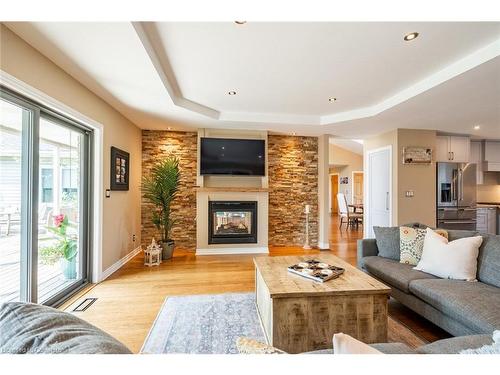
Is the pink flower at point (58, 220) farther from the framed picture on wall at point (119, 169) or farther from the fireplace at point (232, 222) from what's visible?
the fireplace at point (232, 222)

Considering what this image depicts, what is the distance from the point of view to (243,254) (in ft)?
14.9

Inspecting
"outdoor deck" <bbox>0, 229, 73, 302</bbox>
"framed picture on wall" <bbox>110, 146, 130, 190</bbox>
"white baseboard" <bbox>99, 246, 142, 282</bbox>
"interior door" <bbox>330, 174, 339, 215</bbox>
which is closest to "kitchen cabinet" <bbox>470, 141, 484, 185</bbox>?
"interior door" <bbox>330, 174, 339, 215</bbox>

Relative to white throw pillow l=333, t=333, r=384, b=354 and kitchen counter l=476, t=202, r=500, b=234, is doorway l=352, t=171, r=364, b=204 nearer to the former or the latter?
kitchen counter l=476, t=202, r=500, b=234

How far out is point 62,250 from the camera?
2688 mm

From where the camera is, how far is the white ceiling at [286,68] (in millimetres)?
1890

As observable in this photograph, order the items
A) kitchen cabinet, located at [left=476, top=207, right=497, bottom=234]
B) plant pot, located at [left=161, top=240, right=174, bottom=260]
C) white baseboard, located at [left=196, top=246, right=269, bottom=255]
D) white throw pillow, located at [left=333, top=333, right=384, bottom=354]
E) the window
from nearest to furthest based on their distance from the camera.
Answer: white throw pillow, located at [left=333, top=333, right=384, bottom=354] → the window → plant pot, located at [left=161, top=240, right=174, bottom=260] → white baseboard, located at [left=196, top=246, right=269, bottom=255] → kitchen cabinet, located at [left=476, top=207, right=497, bottom=234]

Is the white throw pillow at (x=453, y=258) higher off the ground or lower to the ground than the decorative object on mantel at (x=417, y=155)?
lower

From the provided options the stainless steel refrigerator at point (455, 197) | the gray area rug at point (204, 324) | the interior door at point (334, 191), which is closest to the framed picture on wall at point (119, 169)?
the gray area rug at point (204, 324)

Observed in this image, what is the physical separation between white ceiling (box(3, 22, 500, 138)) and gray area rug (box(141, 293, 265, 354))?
2342mm

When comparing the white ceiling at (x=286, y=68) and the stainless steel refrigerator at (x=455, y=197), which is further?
the stainless steel refrigerator at (x=455, y=197)

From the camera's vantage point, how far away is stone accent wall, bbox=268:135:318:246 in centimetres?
520

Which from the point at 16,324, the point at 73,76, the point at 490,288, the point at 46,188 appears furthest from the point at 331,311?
the point at 73,76

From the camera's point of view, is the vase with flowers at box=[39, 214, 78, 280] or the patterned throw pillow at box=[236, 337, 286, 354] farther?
the vase with flowers at box=[39, 214, 78, 280]
